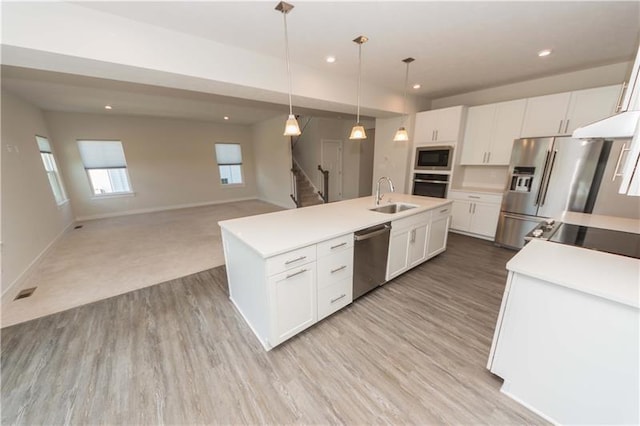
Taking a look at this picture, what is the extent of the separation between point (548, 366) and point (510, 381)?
→ 10.6 inches

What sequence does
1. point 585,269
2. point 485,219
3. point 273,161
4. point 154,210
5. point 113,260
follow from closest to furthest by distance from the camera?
point 585,269 → point 113,260 → point 485,219 → point 154,210 → point 273,161

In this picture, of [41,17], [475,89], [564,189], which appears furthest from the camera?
[475,89]

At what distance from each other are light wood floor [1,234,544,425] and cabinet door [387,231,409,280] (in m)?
0.30

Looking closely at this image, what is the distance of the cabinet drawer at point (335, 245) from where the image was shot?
1863 millimetres

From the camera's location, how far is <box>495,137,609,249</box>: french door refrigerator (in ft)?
9.54

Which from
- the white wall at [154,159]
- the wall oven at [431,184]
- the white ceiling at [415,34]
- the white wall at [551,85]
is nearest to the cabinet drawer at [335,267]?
the white ceiling at [415,34]

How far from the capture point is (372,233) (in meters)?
2.22

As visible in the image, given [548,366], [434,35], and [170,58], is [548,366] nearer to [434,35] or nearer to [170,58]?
[434,35]

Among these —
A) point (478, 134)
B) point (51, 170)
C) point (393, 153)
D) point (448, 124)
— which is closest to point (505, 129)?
point (478, 134)

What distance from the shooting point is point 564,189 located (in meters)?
3.09

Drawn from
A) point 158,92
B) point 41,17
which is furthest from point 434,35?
point 158,92

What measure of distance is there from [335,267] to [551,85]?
15.0 ft

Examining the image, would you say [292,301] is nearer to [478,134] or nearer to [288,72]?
[288,72]

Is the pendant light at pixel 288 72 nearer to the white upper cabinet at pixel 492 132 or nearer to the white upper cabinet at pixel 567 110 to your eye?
the white upper cabinet at pixel 492 132
